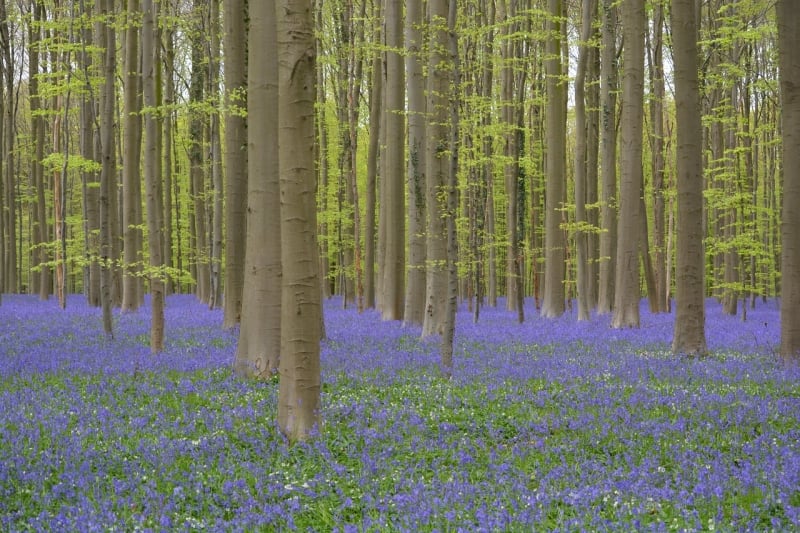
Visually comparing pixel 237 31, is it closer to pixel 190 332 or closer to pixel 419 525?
pixel 190 332

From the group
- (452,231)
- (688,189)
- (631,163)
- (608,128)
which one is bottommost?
(452,231)

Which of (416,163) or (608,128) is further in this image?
(608,128)

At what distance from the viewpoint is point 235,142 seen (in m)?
13.8

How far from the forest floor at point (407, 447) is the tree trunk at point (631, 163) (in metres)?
7.03

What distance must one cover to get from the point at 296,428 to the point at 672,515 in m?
3.70

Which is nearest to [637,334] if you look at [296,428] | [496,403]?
[496,403]

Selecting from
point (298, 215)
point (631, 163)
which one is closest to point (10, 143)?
point (631, 163)

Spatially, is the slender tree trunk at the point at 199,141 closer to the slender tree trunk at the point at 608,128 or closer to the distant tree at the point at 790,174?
the slender tree trunk at the point at 608,128

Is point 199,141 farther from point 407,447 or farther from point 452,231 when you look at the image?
point 407,447

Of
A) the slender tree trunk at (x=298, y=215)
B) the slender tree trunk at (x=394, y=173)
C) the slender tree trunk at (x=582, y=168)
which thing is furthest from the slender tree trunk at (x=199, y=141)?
the slender tree trunk at (x=298, y=215)

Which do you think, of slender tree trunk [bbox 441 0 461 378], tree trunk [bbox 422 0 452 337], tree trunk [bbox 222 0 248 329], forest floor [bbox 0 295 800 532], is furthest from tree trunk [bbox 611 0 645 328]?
tree trunk [bbox 222 0 248 329]

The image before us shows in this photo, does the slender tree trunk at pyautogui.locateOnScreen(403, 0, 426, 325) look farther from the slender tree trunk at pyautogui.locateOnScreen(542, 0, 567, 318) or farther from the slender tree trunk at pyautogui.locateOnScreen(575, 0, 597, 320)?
the slender tree trunk at pyautogui.locateOnScreen(575, 0, 597, 320)

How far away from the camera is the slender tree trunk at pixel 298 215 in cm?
757

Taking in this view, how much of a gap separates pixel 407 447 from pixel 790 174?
925 cm
